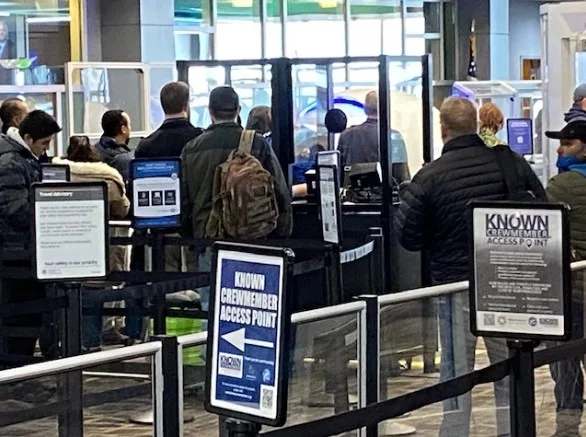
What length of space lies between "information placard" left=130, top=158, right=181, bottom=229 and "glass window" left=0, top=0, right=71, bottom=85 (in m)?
8.65

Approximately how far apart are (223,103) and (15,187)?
4.75 ft

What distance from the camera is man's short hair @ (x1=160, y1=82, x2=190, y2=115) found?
30.7 ft

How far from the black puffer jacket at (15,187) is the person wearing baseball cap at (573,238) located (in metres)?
3.19

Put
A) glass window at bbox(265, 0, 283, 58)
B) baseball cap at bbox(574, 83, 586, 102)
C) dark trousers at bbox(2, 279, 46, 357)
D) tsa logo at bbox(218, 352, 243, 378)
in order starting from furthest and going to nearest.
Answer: glass window at bbox(265, 0, 283, 58) → baseball cap at bbox(574, 83, 586, 102) → dark trousers at bbox(2, 279, 46, 357) → tsa logo at bbox(218, 352, 243, 378)

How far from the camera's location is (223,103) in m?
8.55

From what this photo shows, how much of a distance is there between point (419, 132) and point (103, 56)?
8.37 meters

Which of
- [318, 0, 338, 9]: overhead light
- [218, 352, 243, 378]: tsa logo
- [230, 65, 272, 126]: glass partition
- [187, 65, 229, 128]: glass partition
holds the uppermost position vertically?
[318, 0, 338, 9]: overhead light

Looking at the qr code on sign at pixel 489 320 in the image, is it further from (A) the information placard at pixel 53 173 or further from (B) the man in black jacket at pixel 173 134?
(B) the man in black jacket at pixel 173 134

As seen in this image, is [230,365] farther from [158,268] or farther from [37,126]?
[37,126]

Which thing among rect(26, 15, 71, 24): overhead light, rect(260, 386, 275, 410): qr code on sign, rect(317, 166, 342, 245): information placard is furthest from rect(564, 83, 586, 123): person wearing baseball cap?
rect(26, 15, 71, 24): overhead light

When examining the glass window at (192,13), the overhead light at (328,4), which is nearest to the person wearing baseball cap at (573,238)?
the glass window at (192,13)

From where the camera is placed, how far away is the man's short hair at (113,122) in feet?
37.0

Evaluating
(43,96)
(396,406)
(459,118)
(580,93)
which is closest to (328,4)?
(43,96)

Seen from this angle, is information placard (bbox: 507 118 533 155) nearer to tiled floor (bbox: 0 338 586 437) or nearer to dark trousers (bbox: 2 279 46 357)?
dark trousers (bbox: 2 279 46 357)
